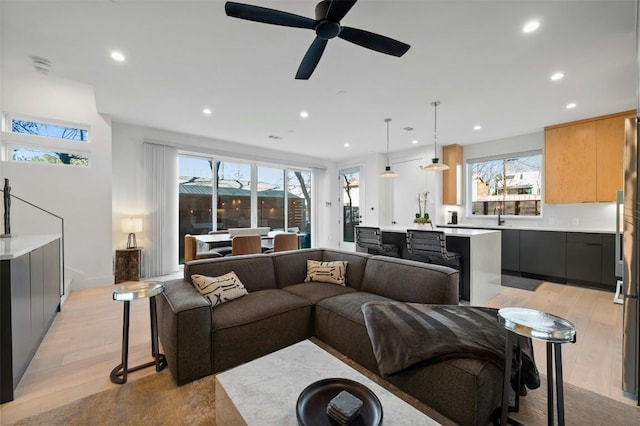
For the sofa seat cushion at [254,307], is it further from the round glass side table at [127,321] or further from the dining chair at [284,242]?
the dining chair at [284,242]

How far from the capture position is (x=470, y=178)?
21.0 ft

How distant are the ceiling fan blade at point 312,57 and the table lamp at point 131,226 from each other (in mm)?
4009

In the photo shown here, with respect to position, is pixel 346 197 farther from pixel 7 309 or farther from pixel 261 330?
pixel 7 309

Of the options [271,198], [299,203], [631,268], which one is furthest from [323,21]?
[299,203]

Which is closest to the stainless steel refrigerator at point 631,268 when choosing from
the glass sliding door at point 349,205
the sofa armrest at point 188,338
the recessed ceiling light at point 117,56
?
the sofa armrest at point 188,338

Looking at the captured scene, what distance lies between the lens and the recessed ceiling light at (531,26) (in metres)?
2.23

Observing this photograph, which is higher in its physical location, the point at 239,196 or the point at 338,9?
the point at 338,9

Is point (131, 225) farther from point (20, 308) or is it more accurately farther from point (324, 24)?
point (324, 24)

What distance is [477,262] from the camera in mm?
3492

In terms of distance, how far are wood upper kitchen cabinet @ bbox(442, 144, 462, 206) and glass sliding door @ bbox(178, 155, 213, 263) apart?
17.8 ft

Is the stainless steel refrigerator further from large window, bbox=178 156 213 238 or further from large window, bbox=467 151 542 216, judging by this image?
large window, bbox=178 156 213 238

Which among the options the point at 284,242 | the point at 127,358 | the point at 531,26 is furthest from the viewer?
the point at 284,242

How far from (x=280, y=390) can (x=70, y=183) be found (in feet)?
15.8

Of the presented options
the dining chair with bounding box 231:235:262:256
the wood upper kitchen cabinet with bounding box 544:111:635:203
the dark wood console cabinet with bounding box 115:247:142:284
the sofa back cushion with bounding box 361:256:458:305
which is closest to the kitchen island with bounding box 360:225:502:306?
the sofa back cushion with bounding box 361:256:458:305
